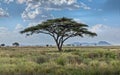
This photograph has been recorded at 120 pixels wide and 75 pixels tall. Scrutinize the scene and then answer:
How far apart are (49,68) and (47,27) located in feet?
139

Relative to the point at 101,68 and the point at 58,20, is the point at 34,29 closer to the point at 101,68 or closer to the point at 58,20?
the point at 58,20

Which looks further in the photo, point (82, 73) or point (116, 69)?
point (116, 69)

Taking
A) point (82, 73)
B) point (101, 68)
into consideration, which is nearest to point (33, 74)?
point (82, 73)

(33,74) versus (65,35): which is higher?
(65,35)

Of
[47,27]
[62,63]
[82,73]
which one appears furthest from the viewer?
[47,27]

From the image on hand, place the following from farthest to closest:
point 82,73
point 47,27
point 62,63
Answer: point 47,27, point 62,63, point 82,73

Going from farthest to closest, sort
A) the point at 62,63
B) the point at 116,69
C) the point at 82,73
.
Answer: the point at 62,63
the point at 116,69
the point at 82,73

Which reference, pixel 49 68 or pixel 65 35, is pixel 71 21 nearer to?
pixel 65 35

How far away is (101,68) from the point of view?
66.3ft

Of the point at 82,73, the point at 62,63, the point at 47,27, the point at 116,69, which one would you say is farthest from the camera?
the point at 47,27

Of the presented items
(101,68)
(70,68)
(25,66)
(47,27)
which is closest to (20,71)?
(25,66)

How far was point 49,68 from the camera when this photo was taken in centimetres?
2075

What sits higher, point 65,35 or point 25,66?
point 65,35

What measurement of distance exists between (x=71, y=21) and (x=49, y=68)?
43.0 m
